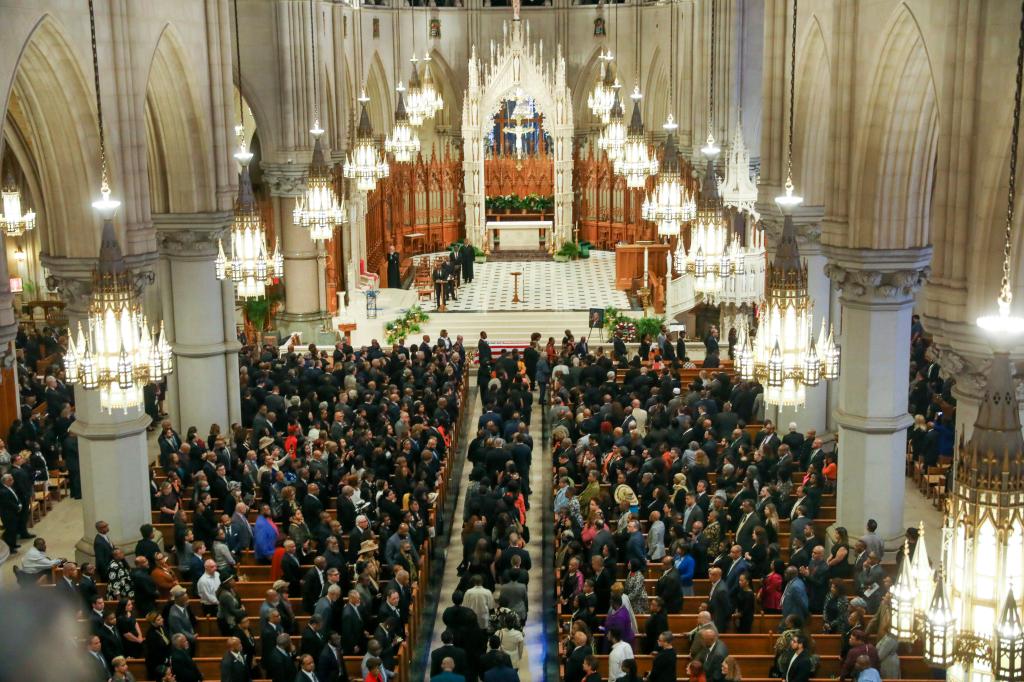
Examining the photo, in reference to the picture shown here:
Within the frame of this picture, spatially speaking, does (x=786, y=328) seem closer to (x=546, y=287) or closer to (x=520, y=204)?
(x=546, y=287)

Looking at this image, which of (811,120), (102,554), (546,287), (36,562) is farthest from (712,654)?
(546,287)

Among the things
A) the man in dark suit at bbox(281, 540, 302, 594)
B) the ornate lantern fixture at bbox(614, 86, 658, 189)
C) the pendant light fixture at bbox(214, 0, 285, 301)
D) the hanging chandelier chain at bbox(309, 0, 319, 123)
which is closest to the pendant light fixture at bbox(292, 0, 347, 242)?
the pendant light fixture at bbox(214, 0, 285, 301)

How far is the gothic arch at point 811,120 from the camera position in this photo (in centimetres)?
2194

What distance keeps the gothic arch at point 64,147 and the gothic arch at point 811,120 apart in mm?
11187

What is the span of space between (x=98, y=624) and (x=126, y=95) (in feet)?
27.8

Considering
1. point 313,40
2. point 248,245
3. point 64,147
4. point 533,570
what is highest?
point 313,40

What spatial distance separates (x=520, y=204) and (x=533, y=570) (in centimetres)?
2930

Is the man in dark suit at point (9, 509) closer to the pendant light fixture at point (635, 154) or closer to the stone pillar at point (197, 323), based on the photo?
the stone pillar at point (197, 323)

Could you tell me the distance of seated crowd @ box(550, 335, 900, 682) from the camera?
14.7 metres

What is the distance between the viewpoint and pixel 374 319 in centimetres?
3769

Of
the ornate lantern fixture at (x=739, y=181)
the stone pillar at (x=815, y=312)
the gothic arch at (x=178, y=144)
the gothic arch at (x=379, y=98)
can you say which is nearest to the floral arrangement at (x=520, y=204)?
the gothic arch at (x=379, y=98)

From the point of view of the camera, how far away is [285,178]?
111 ft

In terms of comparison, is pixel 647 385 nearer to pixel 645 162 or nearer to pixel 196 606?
pixel 645 162

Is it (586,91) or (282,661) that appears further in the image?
(586,91)
